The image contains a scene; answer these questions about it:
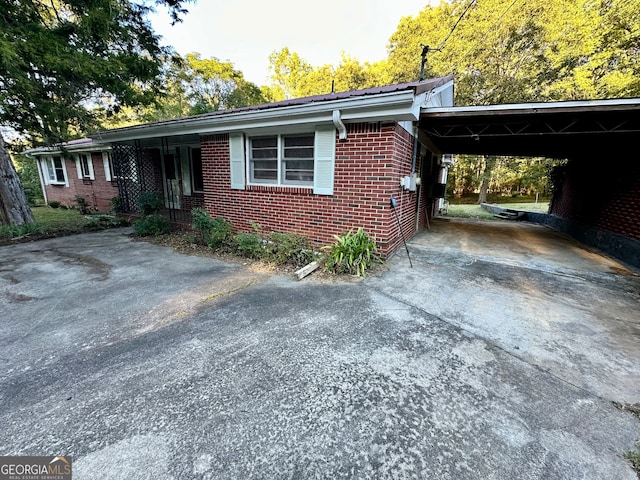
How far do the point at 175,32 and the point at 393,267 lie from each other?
28.8 feet

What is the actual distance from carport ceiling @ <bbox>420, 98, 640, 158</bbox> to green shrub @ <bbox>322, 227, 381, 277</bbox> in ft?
8.43

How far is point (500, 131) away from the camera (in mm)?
6176

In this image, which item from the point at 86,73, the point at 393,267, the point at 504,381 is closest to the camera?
the point at 504,381

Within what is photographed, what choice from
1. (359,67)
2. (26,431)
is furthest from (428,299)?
(359,67)

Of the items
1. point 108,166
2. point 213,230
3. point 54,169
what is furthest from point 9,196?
point 54,169

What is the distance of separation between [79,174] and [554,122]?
57.4 feet

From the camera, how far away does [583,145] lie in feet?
23.5

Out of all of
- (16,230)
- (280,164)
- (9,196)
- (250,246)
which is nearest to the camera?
(250,246)

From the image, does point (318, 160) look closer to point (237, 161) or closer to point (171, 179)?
point (237, 161)

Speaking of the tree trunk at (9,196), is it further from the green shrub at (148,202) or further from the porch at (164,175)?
the green shrub at (148,202)

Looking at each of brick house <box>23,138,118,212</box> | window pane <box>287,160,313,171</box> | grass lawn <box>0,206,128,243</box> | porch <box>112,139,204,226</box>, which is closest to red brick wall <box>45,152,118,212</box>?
brick house <box>23,138,118,212</box>

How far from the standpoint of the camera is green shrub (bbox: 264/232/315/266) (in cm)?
487

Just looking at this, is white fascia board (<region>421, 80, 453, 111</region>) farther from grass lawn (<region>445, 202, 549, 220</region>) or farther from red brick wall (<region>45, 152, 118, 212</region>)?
red brick wall (<region>45, 152, 118, 212</region>)

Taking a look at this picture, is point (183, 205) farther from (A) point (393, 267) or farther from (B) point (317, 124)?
(A) point (393, 267)
